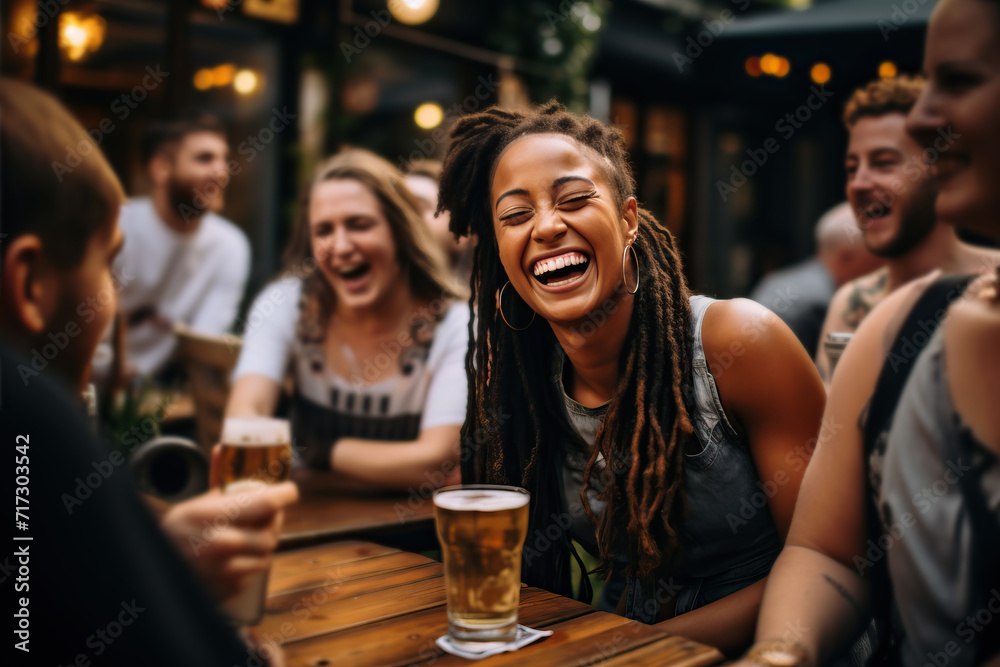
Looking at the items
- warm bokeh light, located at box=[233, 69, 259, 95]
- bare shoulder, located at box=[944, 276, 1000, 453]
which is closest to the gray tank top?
bare shoulder, located at box=[944, 276, 1000, 453]

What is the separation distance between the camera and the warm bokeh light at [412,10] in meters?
5.98

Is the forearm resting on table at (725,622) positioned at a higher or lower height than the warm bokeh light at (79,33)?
lower

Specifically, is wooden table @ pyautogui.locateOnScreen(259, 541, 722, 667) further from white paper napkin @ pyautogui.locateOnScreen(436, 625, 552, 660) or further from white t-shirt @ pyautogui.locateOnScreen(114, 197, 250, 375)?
white t-shirt @ pyautogui.locateOnScreen(114, 197, 250, 375)

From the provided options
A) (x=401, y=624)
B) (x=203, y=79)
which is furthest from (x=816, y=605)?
(x=203, y=79)

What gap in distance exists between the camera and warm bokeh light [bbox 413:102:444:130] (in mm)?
6418

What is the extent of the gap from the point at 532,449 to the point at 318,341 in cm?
122

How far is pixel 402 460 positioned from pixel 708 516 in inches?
35.5

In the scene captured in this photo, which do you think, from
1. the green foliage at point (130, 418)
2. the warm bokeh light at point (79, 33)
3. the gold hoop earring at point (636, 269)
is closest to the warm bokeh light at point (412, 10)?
the warm bokeh light at point (79, 33)

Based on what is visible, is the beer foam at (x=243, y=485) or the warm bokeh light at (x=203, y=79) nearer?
the beer foam at (x=243, y=485)

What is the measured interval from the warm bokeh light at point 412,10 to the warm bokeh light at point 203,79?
1.47 m

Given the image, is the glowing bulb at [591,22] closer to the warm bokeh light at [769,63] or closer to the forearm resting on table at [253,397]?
the warm bokeh light at [769,63]

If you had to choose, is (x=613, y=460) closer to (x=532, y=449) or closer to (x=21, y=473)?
(x=532, y=449)

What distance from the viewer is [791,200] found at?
10547mm

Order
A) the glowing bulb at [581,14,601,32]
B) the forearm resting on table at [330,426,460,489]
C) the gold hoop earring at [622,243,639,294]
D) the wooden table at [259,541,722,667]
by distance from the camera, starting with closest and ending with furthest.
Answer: the wooden table at [259,541,722,667] → the gold hoop earring at [622,243,639,294] → the forearm resting on table at [330,426,460,489] → the glowing bulb at [581,14,601,32]
